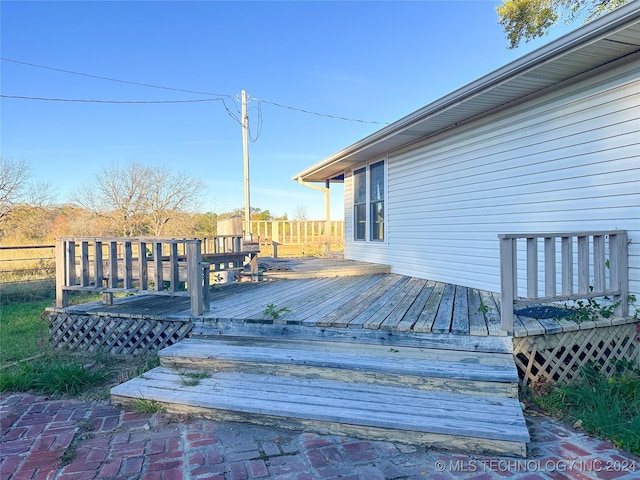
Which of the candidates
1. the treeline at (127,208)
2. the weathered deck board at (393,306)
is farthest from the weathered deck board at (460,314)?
the treeline at (127,208)

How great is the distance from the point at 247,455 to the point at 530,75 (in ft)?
12.3

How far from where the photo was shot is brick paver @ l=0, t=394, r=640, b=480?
1.78 meters

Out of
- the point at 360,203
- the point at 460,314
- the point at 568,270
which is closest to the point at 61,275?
the point at 460,314

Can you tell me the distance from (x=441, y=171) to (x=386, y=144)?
3.65ft

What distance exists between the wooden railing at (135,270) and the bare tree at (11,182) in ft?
30.6

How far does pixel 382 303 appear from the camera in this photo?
393 centimetres

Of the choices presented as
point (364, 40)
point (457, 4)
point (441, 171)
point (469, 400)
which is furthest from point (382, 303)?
point (364, 40)

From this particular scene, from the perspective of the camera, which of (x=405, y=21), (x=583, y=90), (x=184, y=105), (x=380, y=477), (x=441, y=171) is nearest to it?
(x=380, y=477)

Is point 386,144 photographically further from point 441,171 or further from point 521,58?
point 521,58

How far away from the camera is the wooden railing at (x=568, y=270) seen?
2.73 metres

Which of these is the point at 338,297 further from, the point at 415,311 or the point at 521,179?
the point at 521,179

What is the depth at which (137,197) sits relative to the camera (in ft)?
48.0

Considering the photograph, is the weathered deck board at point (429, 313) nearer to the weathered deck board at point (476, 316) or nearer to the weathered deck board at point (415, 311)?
the weathered deck board at point (415, 311)

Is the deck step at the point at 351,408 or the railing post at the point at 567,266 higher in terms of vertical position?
the railing post at the point at 567,266
